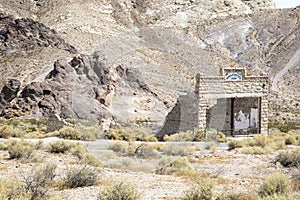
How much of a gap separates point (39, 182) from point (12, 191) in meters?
1.31

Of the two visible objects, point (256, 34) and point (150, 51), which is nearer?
point (150, 51)

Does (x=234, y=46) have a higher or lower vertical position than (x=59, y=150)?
higher

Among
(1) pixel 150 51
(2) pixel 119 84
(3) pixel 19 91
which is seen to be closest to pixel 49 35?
(1) pixel 150 51

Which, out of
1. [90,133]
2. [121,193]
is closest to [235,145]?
[90,133]

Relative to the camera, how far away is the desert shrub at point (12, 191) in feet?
23.1

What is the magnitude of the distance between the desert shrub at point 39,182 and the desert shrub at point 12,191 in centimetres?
20

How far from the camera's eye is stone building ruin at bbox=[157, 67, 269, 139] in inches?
832

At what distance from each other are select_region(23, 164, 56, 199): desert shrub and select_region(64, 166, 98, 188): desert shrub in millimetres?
A: 404

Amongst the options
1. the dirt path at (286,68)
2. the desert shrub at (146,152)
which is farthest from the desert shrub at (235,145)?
the dirt path at (286,68)

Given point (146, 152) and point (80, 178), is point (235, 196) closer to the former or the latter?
→ point (80, 178)

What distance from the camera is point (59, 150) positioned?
15.7m

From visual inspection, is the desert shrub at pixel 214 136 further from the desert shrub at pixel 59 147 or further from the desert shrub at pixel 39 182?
the desert shrub at pixel 39 182

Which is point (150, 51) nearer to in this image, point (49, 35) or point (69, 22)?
point (49, 35)

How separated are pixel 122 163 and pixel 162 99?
29562 mm
